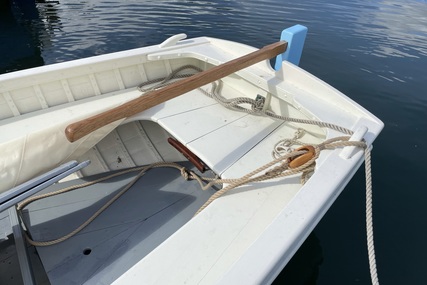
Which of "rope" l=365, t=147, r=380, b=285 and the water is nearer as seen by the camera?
"rope" l=365, t=147, r=380, b=285

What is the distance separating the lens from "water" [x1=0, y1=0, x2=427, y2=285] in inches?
118

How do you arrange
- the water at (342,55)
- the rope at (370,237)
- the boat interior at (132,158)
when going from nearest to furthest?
the rope at (370,237) < the boat interior at (132,158) < the water at (342,55)

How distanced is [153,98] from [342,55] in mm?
7372

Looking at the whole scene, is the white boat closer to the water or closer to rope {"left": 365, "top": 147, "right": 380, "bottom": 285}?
rope {"left": 365, "top": 147, "right": 380, "bottom": 285}

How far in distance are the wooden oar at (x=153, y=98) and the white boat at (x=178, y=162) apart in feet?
0.32

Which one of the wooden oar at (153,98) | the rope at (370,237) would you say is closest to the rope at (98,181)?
the wooden oar at (153,98)

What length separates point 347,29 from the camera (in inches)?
384

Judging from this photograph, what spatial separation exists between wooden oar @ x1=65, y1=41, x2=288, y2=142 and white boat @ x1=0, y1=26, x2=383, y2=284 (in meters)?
0.10

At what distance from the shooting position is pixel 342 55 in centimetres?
791

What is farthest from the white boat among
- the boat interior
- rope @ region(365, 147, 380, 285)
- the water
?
the water

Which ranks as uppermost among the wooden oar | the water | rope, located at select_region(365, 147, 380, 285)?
the wooden oar

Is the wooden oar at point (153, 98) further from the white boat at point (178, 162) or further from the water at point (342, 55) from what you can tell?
the water at point (342, 55)

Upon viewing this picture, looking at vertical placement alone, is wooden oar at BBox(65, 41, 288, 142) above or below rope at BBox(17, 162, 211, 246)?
above

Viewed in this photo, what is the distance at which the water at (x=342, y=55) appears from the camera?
2.99 meters
